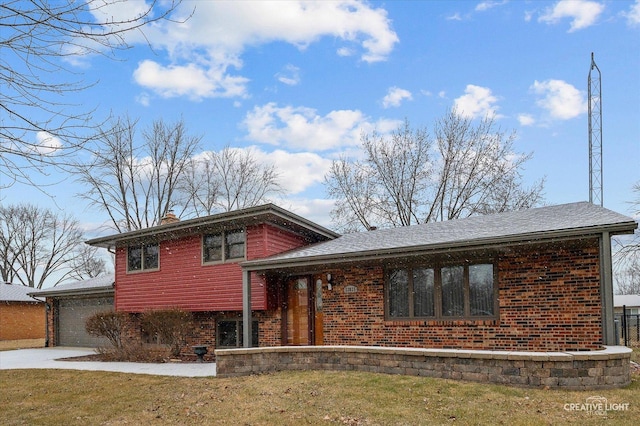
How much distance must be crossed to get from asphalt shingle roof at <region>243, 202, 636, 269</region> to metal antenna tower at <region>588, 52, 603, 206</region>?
555 cm

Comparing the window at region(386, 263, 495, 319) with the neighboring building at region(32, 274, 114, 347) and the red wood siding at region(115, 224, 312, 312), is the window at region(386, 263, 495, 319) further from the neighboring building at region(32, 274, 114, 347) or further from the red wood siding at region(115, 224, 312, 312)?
the neighboring building at region(32, 274, 114, 347)

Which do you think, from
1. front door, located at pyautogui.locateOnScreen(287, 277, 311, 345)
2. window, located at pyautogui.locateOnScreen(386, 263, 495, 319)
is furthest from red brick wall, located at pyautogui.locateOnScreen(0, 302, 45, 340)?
window, located at pyautogui.locateOnScreen(386, 263, 495, 319)

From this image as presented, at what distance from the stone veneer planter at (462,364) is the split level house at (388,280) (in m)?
1.31

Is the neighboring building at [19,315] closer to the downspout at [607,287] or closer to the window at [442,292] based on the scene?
the window at [442,292]

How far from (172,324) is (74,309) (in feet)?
33.0

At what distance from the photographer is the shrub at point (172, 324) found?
570 inches

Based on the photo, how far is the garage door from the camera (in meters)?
21.0

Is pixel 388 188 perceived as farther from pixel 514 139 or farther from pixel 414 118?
pixel 514 139

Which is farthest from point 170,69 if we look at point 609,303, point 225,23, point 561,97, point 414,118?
point 414,118

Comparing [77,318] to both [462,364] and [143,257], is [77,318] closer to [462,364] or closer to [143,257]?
[143,257]

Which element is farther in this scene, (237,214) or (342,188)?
(342,188)

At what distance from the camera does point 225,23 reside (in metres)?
6.54

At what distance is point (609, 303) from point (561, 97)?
12095mm

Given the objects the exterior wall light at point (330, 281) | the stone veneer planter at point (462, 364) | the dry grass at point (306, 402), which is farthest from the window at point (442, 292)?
the dry grass at point (306, 402)
